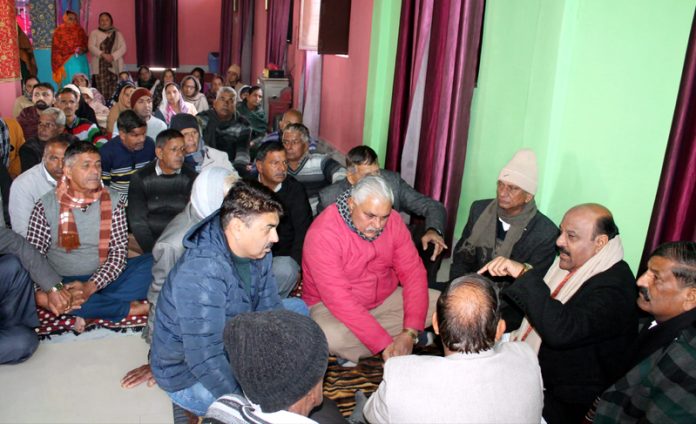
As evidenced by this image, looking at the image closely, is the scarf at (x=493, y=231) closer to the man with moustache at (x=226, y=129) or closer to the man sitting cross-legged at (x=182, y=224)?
the man sitting cross-legged at (x=182, y=224)

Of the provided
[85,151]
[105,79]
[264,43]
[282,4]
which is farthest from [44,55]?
[85,151]

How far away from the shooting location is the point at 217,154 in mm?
4816

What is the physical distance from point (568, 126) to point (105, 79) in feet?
30.8

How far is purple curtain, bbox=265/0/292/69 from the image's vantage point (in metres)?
9.34

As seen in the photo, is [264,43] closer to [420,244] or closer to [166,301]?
[420,244]

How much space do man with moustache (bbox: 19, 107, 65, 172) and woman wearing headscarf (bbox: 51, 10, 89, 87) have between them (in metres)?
5.89

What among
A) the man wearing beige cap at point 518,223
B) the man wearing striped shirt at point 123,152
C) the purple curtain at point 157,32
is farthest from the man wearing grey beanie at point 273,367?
the purple curtain at point 157,32

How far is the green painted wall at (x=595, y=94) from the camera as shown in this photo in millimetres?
2525

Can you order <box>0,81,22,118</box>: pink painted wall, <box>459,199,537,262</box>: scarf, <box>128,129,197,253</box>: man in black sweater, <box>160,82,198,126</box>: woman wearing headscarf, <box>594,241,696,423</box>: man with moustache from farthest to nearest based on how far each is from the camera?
<box>160,82,198,126</box>: woman wearing headscarf → <box>0,81,22,118</box>: pink painted wall → <box>128,129,197,253</box>: man in black sweater → <box>459,199,537,262</box>: scarf → <box>594,241,696,423</box>: man with moustache

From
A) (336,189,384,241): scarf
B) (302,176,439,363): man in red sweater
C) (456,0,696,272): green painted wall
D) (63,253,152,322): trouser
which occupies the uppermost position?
(456,0,696,272): green painted wall

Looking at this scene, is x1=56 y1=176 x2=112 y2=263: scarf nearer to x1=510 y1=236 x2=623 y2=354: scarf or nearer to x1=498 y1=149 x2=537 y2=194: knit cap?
x1=498 y1=149 x2=537 y2=194: knit cap

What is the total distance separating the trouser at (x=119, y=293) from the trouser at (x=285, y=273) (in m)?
0.77

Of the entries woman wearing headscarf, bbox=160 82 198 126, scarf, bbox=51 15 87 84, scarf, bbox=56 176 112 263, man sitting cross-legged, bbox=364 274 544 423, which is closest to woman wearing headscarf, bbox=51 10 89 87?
scarf, bbox=51 15 87 84

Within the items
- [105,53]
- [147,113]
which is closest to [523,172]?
[147,113]
